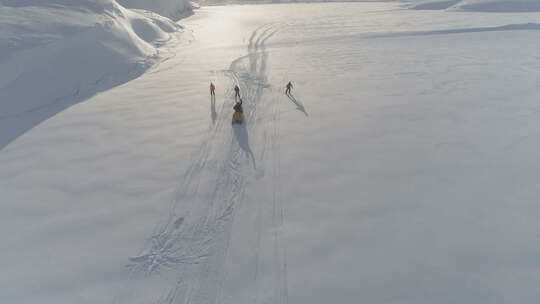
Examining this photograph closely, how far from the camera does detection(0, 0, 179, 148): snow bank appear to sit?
13008mm

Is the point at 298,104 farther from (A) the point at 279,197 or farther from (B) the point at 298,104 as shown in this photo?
(A) the point at 279,197

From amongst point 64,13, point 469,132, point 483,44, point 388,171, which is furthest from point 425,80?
point 64,13

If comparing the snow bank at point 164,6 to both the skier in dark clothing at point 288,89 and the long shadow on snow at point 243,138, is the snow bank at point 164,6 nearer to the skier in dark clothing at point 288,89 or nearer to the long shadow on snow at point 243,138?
the skier in dark clothing at point 288,89

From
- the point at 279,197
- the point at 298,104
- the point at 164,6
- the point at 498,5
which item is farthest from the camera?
the point at 498,5

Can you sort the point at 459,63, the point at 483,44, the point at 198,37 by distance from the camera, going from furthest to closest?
1. the point at 198,37
2. the point at 483,44
3. the point at 459,63

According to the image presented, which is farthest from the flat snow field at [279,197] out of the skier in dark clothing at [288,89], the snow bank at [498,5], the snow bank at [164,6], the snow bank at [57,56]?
the snow bank at [498,5]

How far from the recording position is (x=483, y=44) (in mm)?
26562

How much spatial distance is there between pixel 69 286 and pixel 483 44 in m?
33.0

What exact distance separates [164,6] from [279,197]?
43734 mm

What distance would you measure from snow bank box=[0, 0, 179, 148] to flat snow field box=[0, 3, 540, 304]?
1277 millimetres

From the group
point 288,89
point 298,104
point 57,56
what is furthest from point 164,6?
point 298,104

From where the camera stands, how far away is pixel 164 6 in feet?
141

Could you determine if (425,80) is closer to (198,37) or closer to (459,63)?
(459,63)

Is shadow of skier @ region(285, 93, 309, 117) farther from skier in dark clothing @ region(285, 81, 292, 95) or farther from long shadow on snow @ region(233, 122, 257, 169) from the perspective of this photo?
long shadow on snow @ region(233, 122, 257, 169)
